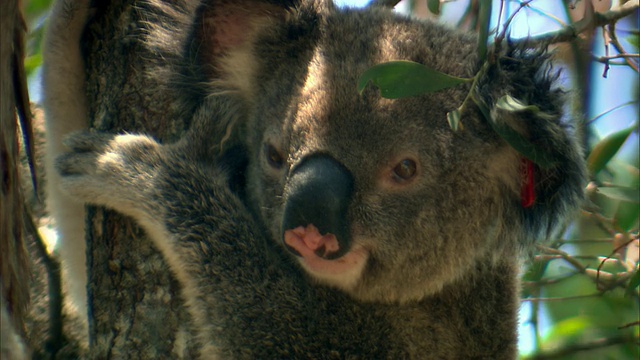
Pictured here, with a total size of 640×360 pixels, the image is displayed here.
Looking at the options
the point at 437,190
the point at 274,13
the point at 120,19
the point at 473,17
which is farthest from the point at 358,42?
the point at 473,17

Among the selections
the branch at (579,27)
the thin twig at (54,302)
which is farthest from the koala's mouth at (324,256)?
the thin twig at (54,302)

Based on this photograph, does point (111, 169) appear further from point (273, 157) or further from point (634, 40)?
point (634, 40)

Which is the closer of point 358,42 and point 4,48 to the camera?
point 4,48

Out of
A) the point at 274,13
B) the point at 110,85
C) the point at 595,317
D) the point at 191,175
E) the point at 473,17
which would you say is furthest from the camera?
the point at 595,317

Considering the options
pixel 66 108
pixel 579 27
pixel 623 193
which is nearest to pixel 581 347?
pixel 623 193

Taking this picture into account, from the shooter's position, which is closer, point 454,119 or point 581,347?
point 454,119

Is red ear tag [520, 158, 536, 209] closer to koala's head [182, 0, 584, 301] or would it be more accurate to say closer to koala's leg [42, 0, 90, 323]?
koala's head [182, 0, 584, 301]

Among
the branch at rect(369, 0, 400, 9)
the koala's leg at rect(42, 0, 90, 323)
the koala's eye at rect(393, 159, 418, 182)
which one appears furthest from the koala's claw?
the branch at rect(369, 0, 400, 9)

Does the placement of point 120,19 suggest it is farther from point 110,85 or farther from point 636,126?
point 636,126
